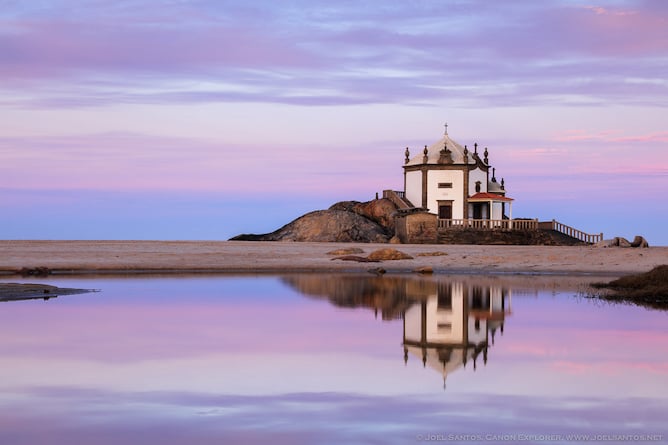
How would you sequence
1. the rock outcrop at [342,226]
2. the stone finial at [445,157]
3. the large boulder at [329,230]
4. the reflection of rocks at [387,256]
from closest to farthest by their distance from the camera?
1. the reflection of rocks at [387,256]
2. the large boulder at [329,230]
3. the rock outcrop at [342,226]
4. the stone finial at [445,157]

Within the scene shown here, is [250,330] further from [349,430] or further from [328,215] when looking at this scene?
[328,215]

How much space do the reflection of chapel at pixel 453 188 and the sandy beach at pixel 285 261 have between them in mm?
23888

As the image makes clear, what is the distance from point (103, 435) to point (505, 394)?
5491mm

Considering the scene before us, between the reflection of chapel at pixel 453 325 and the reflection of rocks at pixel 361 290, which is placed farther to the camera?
the reflection of rocks at pixel 361 290

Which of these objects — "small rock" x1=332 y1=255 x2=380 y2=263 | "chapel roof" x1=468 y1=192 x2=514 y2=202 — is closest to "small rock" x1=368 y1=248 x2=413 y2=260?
"small rock" x1=332 y1=255 x2=380 y2=263

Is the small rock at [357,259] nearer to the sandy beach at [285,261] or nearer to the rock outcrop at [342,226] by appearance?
the sandy beach at [285,261]

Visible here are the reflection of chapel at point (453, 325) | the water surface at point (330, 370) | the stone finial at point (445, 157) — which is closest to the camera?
the water surface at point (330, 370)

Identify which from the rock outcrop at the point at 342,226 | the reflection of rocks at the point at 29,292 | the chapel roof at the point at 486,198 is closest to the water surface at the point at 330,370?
the reflection of rocks at the point at 29,292

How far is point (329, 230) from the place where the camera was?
79312 millimetres

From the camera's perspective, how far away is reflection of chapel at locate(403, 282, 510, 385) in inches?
669

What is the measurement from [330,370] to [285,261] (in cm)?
3457

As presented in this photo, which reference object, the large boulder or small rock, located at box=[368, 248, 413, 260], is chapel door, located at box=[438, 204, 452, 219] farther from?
small rock, located at box=[368, 248, 413, 260]

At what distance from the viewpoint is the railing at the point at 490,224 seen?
76938 mm

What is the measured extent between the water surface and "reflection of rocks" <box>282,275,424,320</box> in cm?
36
